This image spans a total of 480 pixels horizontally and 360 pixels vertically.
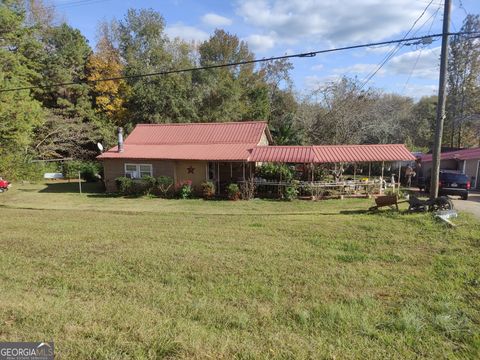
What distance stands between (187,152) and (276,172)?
6.06 metres

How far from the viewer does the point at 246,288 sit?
6031 millimetres

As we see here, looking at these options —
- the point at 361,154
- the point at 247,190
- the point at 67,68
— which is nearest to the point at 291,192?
the point at 247,190

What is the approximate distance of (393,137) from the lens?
40.9 m

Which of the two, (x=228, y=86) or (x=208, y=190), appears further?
(x=228, y=86)

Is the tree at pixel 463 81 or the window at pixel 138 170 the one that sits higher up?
the tree at pixel 463 81

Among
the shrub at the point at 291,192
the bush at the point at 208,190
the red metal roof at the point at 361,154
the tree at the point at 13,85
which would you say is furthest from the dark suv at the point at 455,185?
the tree at the point at 13,85

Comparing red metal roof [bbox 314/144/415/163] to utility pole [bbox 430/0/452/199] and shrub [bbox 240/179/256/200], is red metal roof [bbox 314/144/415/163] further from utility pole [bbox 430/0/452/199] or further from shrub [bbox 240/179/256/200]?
utility pole [bbox 430/0/452/199]

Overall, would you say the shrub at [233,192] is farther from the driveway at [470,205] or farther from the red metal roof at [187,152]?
the driveway at [470,205]

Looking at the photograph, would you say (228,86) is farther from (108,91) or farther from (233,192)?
(233,192)

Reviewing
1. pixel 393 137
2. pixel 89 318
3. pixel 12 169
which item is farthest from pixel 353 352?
pixel 393 137

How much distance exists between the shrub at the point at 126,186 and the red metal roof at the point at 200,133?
417 cm

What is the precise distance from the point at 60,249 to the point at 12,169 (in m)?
25.6

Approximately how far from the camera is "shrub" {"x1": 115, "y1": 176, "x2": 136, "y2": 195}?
22244 mm

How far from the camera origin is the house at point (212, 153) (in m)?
20.7
